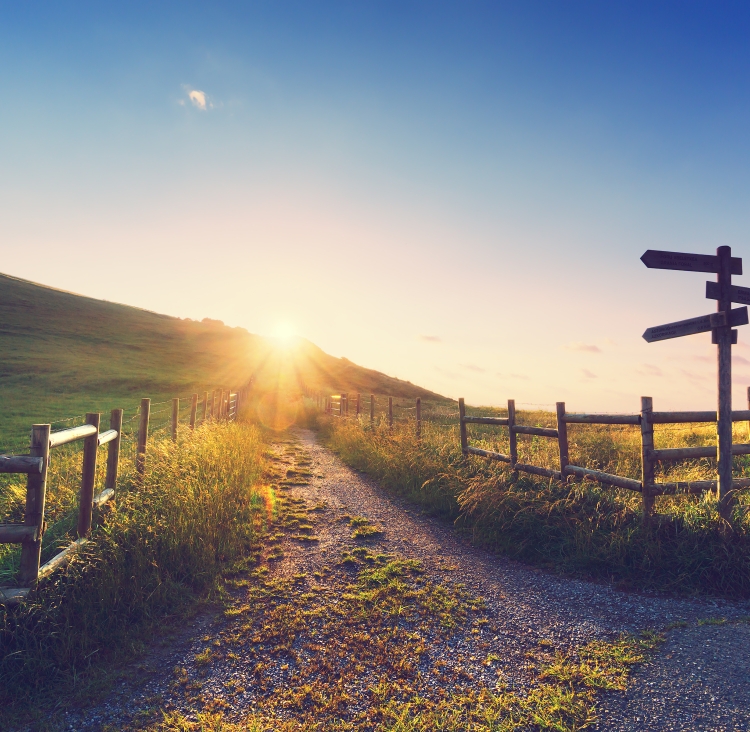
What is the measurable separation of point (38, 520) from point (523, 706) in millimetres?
4774

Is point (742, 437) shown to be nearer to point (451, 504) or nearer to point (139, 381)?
point (451, 504)

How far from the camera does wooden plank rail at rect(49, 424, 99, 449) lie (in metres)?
4.76

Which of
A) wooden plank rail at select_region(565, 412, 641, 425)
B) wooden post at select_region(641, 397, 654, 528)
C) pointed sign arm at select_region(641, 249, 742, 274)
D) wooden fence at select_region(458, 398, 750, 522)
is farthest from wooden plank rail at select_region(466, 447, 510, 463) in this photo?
pointed sign arm at select_region(641, 249, 742, 274)

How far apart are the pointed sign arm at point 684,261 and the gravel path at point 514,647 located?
4.66 meters

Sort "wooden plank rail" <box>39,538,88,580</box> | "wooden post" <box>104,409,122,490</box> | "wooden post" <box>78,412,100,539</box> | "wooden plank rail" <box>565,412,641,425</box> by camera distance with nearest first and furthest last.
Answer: "wooden plank rail" <box>39,538,88,580</box>, "wooden post" <box>78,412,100,539</box>, "wooden post" <box>104,409,122,490</box>, "wooden plank rail" <box>565,412,641,425</box>

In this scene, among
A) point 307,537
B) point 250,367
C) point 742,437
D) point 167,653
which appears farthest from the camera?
point 250,367

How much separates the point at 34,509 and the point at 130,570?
127 centimetres

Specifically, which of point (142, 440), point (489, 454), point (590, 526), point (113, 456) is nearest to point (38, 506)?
point (113, 456)

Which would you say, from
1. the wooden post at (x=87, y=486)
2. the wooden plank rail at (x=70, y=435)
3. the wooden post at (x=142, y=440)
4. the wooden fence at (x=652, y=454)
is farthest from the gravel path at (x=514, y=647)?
the wooden post at (x=142, y=440)

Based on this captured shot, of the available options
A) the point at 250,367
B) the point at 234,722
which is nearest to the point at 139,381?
the point at 250,367

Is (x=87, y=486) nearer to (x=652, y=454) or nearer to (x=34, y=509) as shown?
(x=34, y=509)

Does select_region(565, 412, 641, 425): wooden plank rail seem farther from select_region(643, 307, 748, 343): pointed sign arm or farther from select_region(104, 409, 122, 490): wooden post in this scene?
select_region(104, 409, 122, 490): wooden post

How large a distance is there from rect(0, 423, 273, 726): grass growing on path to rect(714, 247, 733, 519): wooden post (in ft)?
23.9

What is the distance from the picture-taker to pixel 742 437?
1351cm
